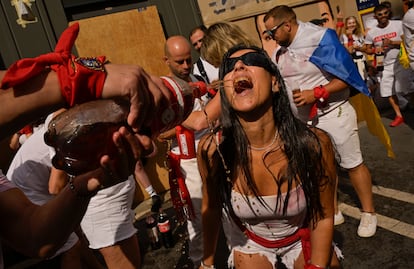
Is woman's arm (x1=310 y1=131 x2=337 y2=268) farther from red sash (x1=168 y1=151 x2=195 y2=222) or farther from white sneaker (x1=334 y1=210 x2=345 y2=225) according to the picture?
white sneaker (x1=334 y1=210 x2=345 y2=225)

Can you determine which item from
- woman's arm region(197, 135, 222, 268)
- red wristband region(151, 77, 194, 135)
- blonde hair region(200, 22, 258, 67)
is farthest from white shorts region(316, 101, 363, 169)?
red wristband region(151, 77, 194, 135)

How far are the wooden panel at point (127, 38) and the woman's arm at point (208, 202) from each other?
4.06 m

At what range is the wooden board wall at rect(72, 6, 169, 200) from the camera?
6078mm

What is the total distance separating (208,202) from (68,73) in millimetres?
1693

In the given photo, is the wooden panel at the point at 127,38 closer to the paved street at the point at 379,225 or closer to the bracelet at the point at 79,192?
the paved street at the point at 379,225

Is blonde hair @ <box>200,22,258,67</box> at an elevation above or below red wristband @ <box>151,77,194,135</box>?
Result: above

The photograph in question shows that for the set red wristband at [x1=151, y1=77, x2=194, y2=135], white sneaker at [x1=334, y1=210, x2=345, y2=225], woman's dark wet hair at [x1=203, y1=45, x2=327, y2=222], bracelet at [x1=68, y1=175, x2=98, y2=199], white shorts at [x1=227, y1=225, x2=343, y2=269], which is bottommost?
white sneaker at [x1=334, y1=210, x2=345, y2=225]

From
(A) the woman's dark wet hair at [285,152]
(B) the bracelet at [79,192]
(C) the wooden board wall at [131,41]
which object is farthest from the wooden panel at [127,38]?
(B) the bracelet at [79,192]

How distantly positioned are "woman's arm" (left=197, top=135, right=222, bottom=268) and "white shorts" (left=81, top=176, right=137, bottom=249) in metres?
0.96

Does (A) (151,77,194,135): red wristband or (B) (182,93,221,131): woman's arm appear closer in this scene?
(A) (151,77,194,135): red wristband

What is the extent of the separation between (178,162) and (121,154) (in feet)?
7.59

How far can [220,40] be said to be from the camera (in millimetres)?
3578

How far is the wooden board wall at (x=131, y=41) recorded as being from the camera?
19.9ft

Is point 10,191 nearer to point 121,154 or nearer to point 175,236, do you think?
point 121,154
